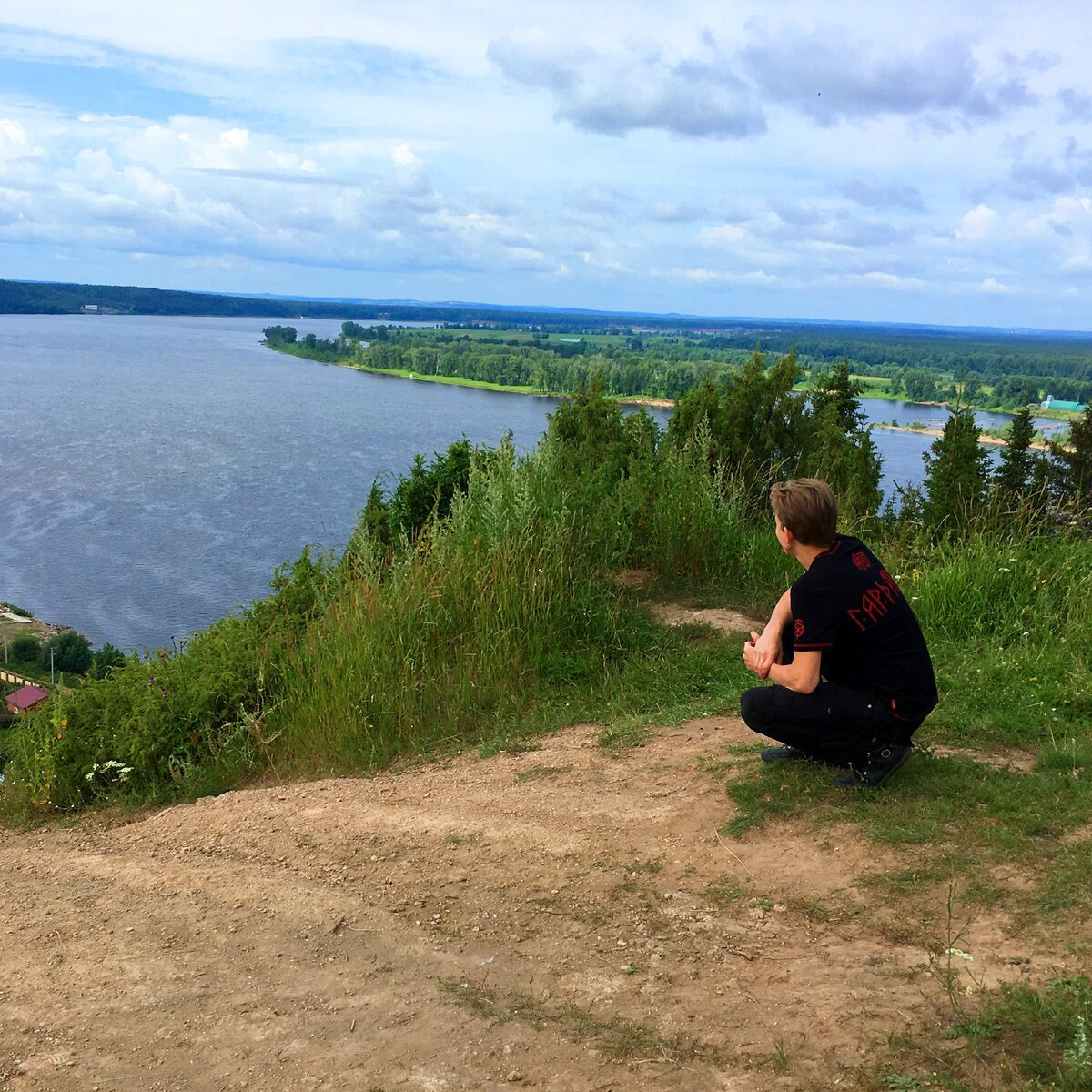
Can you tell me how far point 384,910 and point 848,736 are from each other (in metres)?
1.91

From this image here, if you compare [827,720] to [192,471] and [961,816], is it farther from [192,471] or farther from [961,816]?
[192,471]

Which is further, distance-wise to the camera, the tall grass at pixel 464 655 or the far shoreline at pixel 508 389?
the far shoreline at pixel 508 389

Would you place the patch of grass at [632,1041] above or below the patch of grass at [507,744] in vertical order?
above

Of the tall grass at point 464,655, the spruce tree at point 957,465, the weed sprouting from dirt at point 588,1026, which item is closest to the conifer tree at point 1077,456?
the spruce tree at point 957,465

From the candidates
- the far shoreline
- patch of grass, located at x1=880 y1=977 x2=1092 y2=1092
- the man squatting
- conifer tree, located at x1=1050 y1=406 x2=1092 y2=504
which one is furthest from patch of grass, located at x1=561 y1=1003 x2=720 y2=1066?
the far shoreline

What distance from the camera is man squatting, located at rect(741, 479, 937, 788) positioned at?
3.85 meters

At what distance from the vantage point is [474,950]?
3.33 meters

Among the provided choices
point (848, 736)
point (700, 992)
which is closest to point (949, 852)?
point (848, 736)

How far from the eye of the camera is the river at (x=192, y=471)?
40.2 metres

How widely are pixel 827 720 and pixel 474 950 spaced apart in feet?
5.42

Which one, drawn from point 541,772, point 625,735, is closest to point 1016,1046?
point 541,772

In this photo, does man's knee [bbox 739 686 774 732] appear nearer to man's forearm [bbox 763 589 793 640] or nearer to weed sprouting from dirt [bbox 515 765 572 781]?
man's forearm [bbox 763 589 793 640]

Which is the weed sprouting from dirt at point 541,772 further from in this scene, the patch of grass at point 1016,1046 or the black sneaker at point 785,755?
the patch of grass at point 1016,1046

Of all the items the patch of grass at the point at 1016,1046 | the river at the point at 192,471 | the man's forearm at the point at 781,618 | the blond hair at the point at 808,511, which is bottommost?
the river at the point at 192,471
